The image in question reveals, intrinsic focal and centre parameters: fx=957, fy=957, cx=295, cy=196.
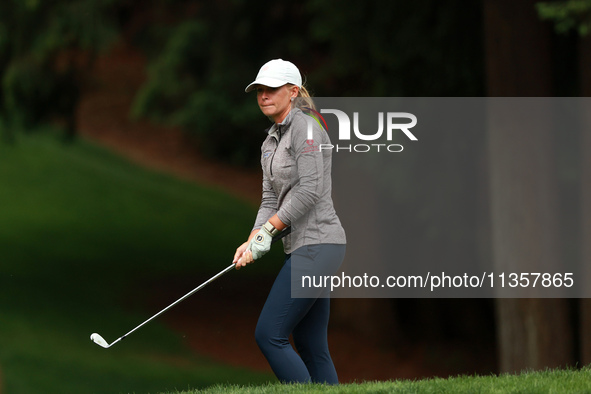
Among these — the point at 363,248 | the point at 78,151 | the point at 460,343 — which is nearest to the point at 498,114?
the point at 363,248

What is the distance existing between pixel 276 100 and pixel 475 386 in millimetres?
1754

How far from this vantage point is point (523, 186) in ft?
29.8

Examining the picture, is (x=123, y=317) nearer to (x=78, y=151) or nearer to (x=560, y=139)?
(x=560, y=139)

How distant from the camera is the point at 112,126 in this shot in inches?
1378

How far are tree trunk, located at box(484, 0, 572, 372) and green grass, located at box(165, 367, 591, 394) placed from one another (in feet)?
11.5

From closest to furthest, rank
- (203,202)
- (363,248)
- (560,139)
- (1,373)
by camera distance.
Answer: (363,248)
(560,139)
(1,373)
(203,202)

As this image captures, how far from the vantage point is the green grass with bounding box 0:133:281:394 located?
15242mm

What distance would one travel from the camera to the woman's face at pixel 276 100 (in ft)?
16.4

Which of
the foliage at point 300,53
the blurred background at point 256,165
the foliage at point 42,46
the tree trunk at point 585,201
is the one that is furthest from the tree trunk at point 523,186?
the foliage at point 42,46

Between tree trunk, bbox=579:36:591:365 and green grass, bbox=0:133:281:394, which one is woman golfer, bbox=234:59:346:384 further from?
green grass, bbox=0:133:281:394

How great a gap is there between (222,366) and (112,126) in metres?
20.5

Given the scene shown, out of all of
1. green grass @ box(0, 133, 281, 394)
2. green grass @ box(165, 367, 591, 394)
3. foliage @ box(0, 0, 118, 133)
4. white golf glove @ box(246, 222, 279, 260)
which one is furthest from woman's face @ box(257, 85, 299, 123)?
green grass @ box(0, 133, 281, 394)

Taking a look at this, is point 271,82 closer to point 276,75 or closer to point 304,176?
point 276,75

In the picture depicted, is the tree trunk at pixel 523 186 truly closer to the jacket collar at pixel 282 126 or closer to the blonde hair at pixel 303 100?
the blonde hair at pixel 303 100
